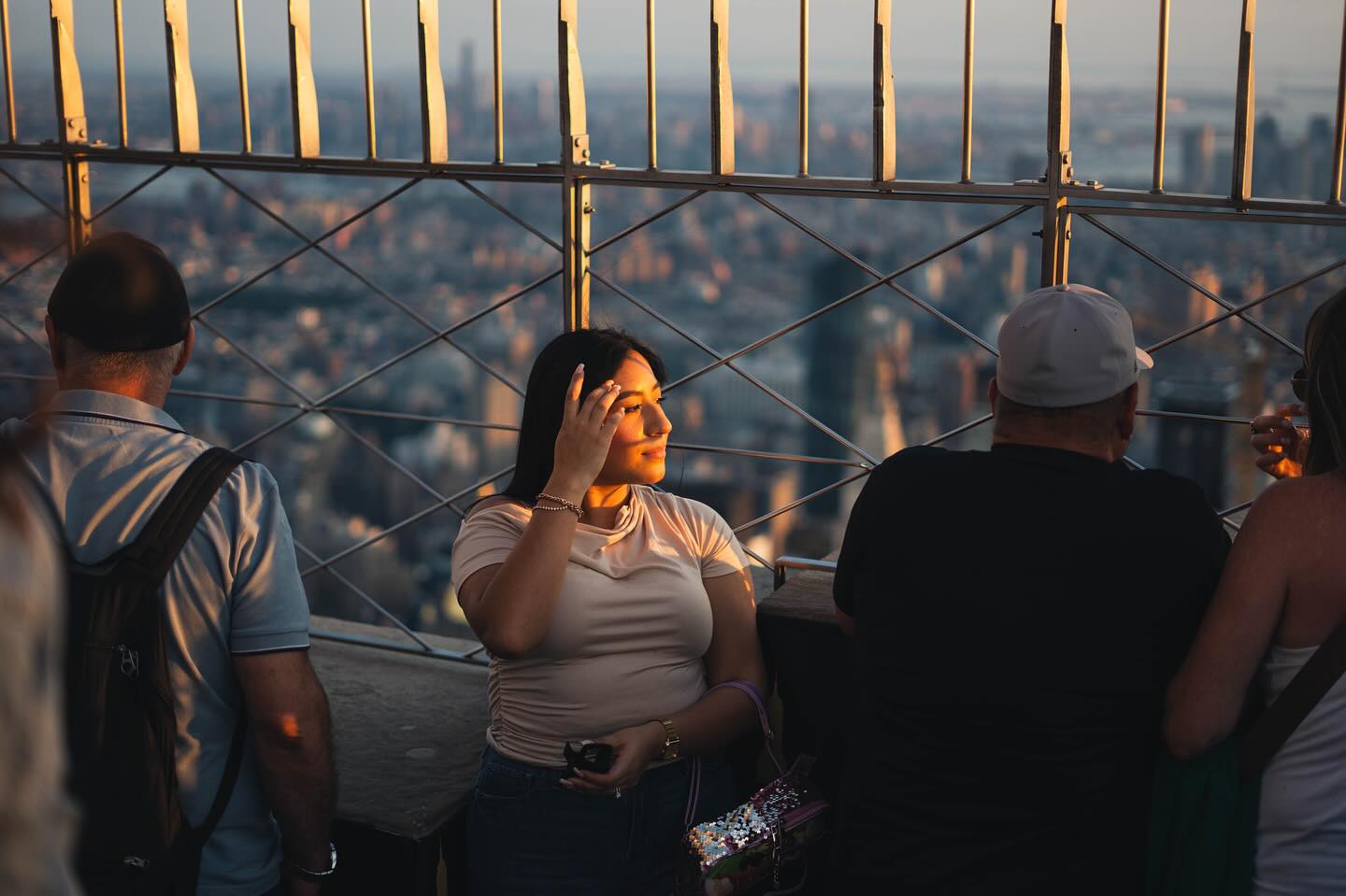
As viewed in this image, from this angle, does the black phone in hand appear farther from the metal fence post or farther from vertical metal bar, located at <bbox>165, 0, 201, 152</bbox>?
the metal fence post

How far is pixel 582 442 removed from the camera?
2.20 metres

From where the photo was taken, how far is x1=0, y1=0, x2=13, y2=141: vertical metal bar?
3.89 metres

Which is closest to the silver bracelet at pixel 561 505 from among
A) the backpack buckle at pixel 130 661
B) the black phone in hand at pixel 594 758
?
the black phone in hand at pixel 594 758

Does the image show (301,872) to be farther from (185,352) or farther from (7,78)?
(7,78)

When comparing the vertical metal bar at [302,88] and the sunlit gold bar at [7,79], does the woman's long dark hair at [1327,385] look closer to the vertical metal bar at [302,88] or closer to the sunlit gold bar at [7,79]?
the vertical metal bar at [302,88]

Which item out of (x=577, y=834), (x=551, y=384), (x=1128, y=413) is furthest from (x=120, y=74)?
(x=1128, y=413)

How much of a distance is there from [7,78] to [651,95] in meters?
2.08

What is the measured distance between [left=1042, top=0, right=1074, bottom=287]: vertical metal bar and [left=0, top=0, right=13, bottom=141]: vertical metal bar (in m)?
2.87

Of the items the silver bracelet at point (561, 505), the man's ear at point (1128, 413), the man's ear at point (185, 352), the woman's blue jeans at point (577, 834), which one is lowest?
the woman's blue jeans at point (577, 834)

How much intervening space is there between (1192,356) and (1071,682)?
9.75 feet

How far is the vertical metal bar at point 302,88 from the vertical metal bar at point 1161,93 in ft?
6.57

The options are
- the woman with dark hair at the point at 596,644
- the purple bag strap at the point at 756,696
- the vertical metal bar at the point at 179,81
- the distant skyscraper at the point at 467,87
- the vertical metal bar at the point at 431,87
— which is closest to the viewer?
the woman with dark hair at the point at 596,644

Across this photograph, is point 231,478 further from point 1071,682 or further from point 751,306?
point 751,306

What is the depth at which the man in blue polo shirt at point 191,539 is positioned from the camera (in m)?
1.81
